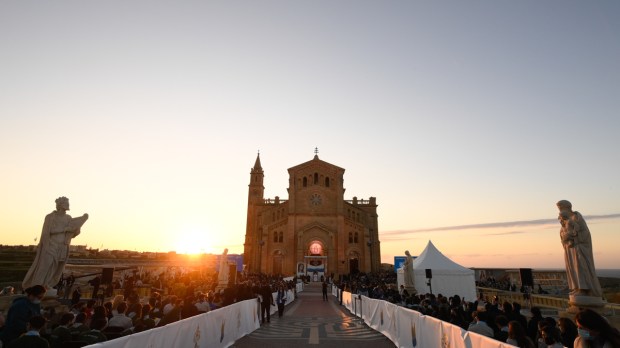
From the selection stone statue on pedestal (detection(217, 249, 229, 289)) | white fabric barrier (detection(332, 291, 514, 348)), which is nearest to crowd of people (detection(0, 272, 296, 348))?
white fabric barrier (detection(332, 291, 514, 348))

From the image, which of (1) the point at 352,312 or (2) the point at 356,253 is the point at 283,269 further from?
(1) the point at 352,312

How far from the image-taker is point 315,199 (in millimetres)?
55406

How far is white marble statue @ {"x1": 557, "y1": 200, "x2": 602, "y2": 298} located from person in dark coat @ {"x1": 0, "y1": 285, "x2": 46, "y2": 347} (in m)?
12.4

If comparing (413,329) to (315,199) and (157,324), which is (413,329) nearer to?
(157,324)

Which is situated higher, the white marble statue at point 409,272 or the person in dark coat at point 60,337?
the white marble statue at point 409,272

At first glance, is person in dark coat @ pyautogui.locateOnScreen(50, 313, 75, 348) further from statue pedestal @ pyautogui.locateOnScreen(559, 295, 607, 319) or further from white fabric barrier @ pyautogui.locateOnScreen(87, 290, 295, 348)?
statue pedestal @ pyautogui.locateOnScreen(559, 295, 607, 319)

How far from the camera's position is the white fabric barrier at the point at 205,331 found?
5.86 m

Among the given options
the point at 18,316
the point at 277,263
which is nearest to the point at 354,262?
the point at 277,263

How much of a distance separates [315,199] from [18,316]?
164 feet

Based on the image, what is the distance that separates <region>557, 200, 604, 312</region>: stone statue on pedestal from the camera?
364 inches

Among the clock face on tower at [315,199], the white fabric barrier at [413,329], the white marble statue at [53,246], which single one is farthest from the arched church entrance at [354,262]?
the white marble statue at [53,246]

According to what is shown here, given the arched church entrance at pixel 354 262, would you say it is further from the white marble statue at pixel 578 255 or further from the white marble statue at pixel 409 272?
the white marble statue at pixel 578 255

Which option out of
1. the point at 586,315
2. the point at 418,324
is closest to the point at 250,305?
the point at 418,324

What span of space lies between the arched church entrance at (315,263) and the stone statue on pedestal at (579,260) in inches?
1701
